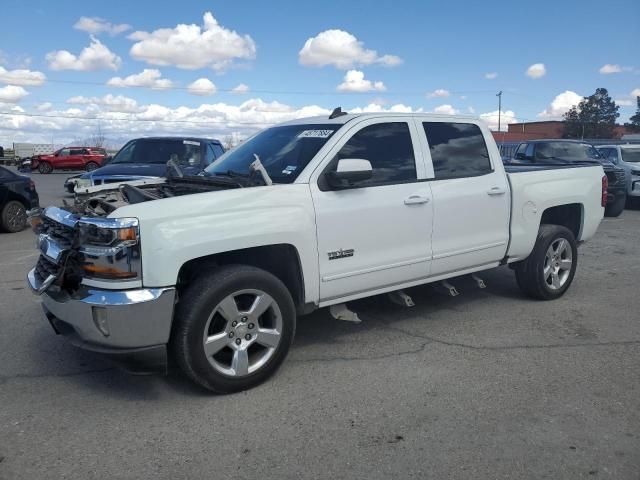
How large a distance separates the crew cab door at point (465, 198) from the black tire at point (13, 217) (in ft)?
29.4

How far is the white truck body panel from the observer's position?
3.47 m

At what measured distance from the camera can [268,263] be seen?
4.15 m

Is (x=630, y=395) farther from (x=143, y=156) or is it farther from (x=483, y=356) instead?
(x=143, y=156)

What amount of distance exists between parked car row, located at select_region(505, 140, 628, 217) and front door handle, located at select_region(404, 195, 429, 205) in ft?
32.0

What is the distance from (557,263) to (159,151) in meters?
7.62

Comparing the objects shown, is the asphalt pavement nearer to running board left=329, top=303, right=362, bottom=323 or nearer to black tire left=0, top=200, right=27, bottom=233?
running board left=329, top=303, right=362, bottom=323

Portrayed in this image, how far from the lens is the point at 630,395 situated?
375 cm

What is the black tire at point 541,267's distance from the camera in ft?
18.8

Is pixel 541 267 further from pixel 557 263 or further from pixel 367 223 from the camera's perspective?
pixel 367 223

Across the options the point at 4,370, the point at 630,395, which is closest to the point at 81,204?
the point at 4,370

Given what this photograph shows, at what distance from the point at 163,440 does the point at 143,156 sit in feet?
27.5

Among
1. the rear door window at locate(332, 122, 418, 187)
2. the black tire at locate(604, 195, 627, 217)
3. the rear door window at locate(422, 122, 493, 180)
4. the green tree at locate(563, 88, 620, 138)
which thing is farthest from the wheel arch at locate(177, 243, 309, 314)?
the green tree at locate(563, 88, 620, 138)

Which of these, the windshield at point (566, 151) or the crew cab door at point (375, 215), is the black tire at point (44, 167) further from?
the crew cab door at point (375, 215)

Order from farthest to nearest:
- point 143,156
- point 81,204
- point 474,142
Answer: point 143,156
point 474,142
point 81,204
